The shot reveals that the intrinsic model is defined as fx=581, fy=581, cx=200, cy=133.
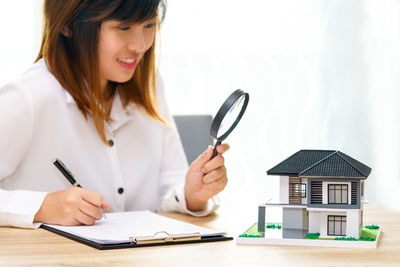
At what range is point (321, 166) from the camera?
43.2 inches

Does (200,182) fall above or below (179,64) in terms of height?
below

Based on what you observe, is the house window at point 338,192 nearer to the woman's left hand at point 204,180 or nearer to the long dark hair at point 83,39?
the woman's left hand at point 204,180

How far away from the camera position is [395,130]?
2.13 meters

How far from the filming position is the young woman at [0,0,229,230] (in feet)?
4.95

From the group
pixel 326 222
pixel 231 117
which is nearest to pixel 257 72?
pixel 231 117

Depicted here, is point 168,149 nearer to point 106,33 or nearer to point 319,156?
point 106,33

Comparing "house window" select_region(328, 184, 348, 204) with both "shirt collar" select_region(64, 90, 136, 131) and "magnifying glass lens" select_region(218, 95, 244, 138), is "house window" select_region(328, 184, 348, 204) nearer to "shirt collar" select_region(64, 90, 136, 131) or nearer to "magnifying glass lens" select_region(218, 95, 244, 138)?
"magnifying glass lens" select_region(218, 95, 244, 138)

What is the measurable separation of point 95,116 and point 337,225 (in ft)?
2.62

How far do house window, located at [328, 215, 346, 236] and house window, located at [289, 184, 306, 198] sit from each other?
7cm

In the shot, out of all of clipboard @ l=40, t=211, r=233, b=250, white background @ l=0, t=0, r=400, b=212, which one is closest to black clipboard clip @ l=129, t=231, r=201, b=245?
clipboard @ l=40, t=211, r=233, b=250

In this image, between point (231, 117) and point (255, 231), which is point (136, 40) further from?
point (255, 231)

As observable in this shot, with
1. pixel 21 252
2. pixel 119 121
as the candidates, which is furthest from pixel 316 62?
pixel 21 252

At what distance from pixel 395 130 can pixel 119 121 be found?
3.40 feet

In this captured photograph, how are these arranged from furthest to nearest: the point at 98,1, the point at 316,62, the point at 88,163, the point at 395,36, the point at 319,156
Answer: the point at 316,62
the point at 395,36
the point at 88,163
the point at 98,1
the point at 319,156
